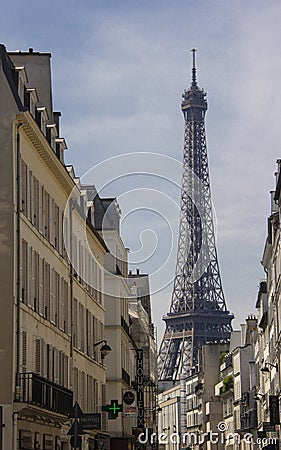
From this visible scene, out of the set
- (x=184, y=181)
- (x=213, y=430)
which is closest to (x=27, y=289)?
(x=213, y=430)

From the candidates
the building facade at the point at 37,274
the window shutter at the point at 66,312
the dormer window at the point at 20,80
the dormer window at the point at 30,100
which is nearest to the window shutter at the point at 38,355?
the building facade at the point at 37,274

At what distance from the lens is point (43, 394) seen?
37250 millimetres

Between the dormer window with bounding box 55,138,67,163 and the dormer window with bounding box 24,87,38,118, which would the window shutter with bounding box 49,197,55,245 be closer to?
the dormer window with bounding box 55,138,67,163

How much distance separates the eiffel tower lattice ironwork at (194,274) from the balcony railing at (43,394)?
5143 inches

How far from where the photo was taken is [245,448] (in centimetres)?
12388

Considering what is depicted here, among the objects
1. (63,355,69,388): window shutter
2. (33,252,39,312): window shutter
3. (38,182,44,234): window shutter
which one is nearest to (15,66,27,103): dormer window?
(38,182,44,234): window shutter

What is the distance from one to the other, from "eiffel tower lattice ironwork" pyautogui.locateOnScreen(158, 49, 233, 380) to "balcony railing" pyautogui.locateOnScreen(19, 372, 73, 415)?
13062 centimetres

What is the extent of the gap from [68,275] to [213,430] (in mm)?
108112

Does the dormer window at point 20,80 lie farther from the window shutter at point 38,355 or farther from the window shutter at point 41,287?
the window shutter at point 38,355

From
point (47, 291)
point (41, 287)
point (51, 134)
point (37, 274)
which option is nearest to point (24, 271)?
point (37, 274)

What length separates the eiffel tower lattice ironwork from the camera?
17500cm

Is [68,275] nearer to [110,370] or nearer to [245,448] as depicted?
[110,370]

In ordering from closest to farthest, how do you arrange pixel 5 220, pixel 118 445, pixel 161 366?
pixel 5 220 < pixel 118 445 < pixel 161 366

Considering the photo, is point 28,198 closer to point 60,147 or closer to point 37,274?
point 37,274
